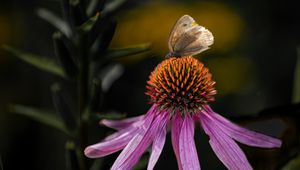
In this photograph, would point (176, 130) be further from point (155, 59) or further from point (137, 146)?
point (155, 59)

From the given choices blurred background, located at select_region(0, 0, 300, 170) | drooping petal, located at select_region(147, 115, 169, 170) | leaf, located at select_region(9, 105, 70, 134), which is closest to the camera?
drooping petal, located at select_region(147, 115, 169, 170)

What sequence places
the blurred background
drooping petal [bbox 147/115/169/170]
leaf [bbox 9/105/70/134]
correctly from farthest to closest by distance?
the blurred background
leaf [bbox 9/105/70/134]
drooping petal [bbox 147/115/169/170]

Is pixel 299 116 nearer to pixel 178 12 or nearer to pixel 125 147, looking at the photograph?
pixel 125 147

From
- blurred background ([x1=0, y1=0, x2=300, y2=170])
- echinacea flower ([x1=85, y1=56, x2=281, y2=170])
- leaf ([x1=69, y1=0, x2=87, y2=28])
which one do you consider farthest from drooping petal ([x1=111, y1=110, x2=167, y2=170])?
blurred background ([x1=0, y1=0, x2=300, y2=170])

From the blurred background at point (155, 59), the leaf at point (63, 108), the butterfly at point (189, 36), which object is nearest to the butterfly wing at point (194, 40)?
the butterfly at point (189, 36)

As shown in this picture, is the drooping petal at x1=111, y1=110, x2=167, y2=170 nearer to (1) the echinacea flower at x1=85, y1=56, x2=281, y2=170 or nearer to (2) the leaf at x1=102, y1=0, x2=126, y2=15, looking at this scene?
(1) the echinacea flower at x1=85, y1=56, x2=281, y2=170

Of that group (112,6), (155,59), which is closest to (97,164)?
(112,6)
